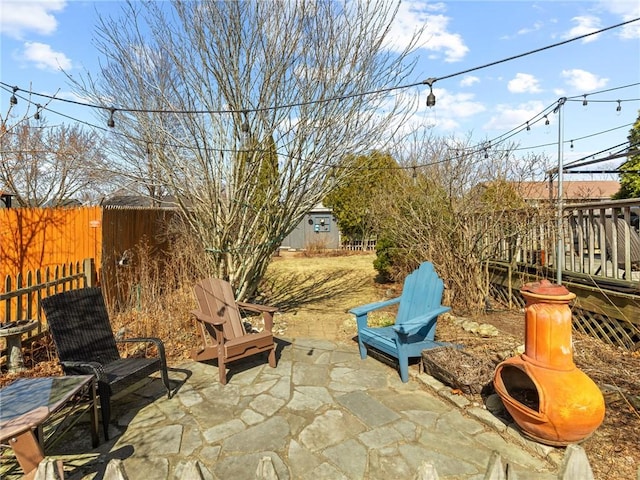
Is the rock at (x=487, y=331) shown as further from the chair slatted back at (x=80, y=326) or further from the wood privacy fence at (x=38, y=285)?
the wood privacy fence at (x=38, y=285)

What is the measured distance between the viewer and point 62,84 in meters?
4.87

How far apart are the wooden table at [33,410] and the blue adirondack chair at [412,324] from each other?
2.43 metres

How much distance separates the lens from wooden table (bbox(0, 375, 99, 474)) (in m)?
1.74

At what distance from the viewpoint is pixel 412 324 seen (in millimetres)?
3256

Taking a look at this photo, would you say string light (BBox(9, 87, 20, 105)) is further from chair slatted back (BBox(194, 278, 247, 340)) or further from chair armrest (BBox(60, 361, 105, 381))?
chair armrest (BBox(60, 361, 105, 381))

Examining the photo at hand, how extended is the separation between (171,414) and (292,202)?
323 centimetres

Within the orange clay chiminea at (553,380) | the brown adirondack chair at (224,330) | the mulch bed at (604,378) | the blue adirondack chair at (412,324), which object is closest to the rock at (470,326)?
the mulch bed at (604,378)

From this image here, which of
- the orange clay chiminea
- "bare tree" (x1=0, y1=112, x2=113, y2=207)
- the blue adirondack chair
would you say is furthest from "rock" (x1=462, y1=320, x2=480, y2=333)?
"bare tree" (x1=0, y1=112, x2=113, y2=207)

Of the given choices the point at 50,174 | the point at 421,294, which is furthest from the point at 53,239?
the point at 50,174

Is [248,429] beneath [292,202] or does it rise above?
beneath

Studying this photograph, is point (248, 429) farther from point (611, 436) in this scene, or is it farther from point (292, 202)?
point (292, 202)

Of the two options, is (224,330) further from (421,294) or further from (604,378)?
(604,378)

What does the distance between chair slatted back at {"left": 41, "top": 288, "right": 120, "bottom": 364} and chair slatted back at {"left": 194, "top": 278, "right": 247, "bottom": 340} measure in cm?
88

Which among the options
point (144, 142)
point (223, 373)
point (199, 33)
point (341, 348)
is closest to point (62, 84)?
point (144, 142)
